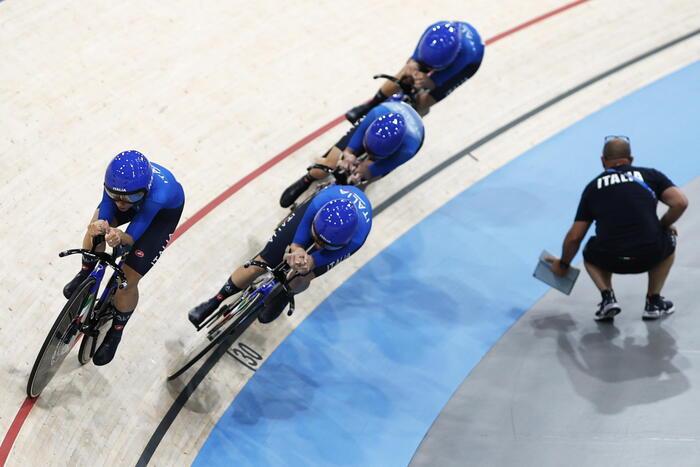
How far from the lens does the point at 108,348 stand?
4.64 m

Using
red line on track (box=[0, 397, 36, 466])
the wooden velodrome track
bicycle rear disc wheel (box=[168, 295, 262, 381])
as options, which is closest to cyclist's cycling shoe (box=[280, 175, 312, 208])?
the wooden velodrome track

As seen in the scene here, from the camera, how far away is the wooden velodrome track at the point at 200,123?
4754 mm

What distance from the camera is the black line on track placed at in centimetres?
464

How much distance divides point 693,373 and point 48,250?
379 cm

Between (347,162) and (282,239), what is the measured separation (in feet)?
2.20

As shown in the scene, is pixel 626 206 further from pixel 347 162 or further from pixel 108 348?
pixel 108 348

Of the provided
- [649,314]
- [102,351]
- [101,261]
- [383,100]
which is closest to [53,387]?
[102,351]

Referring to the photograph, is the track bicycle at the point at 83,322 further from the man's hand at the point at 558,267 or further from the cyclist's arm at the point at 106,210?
the man's hand at the point at 558,267

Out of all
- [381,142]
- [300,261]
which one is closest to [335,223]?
[300,261]

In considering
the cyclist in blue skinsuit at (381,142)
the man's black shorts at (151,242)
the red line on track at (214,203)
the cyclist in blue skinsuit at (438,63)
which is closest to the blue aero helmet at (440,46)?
the cyclist in blue skinsuit at (438,63)

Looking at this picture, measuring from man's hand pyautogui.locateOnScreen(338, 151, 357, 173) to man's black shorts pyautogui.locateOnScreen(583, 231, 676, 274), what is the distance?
148 centimetres

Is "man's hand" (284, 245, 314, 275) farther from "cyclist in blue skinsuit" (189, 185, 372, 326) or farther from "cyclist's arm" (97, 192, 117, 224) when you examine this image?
"cyclist's arm" (97, 192, 117, 224)

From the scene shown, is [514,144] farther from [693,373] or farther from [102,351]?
[102,351]

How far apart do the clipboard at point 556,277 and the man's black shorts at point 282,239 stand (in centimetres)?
153
